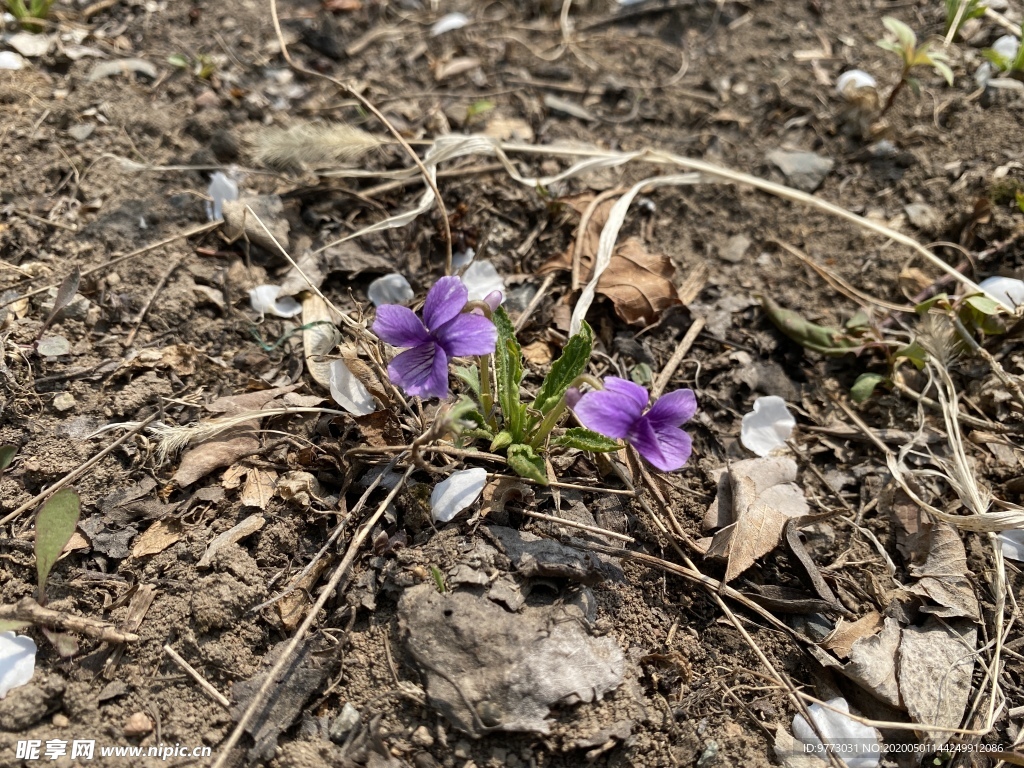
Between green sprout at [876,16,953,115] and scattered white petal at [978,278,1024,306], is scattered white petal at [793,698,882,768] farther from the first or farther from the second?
green sprout at [876,16,953,115]

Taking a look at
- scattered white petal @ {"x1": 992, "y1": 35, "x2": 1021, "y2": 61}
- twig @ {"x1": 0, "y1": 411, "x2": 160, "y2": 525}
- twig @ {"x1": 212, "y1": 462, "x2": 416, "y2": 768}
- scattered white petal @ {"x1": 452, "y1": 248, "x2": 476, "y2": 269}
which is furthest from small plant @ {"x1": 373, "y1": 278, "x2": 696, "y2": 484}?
scattered white petal @ {"x1": 992, "y1": 35, "x2": 1021, "y2": 61}

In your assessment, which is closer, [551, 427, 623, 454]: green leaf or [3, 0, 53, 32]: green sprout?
[551, 427, 623, 454]: green leaf

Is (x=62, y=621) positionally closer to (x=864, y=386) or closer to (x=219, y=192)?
(x=219, y=192)

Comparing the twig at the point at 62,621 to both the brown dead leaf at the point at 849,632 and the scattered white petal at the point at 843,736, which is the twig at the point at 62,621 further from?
the brown dead leaf at the point at 849,632

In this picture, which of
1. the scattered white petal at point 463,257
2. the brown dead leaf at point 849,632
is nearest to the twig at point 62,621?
the scattered white petal at point 463,257

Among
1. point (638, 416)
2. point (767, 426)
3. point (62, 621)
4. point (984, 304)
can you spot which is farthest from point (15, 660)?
point (984, 304)

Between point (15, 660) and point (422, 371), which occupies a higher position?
point (422, 371)
